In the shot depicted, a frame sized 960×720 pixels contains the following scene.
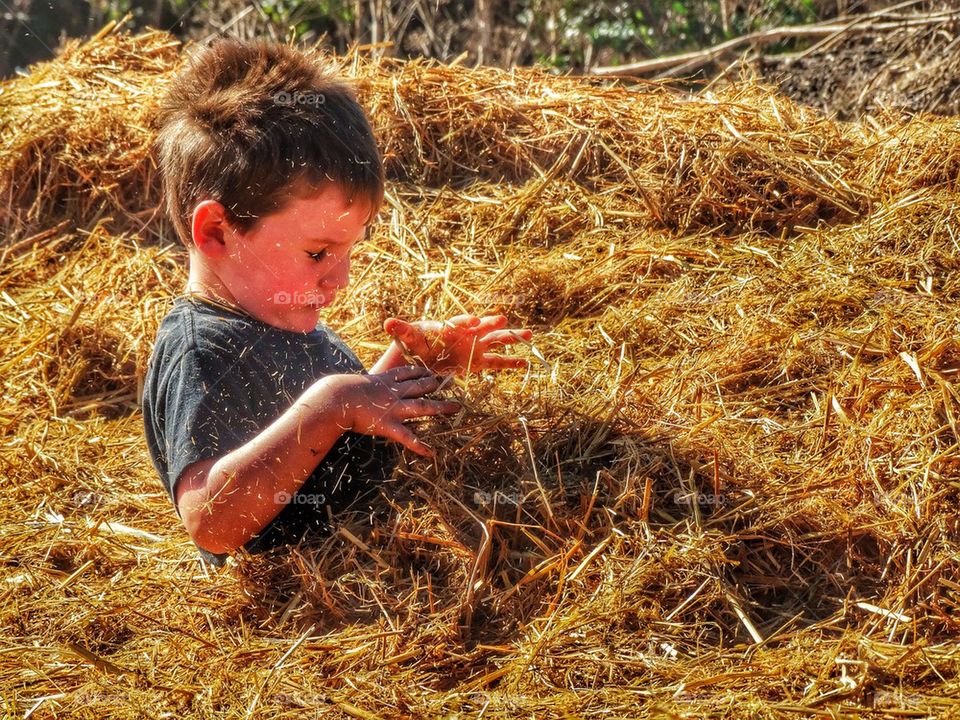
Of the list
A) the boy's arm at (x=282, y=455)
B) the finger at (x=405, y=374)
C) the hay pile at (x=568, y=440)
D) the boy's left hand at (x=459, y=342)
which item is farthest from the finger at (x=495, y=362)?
the boy's arm at (x=282, y=455)

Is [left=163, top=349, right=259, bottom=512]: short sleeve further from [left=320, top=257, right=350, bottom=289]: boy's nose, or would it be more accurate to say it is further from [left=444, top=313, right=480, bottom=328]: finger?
[left=444, top=313, right=480, bottom=328]: finger

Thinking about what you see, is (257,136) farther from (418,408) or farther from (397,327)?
(418,408)

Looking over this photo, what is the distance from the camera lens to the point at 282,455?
87.2 inches

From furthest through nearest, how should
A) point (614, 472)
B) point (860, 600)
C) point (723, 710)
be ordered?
1. point (614, 472)
2. point (860, 600)
3. point (723, 710)

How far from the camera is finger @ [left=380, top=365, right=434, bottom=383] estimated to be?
2.32 metres

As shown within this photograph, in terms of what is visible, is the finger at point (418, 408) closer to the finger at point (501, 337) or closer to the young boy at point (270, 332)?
the young boy at point (270, 332)

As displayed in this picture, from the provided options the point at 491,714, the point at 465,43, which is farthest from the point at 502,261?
the point at 465,43

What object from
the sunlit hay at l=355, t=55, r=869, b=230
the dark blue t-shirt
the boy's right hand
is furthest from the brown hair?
the sunlit hay at l=355, t=55, r=869, b=230

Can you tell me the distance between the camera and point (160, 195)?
158 inches

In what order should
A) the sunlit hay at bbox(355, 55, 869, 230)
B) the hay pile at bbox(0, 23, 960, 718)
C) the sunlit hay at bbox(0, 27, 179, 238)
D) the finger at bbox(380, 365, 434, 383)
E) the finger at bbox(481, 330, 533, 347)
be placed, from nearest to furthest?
the hay pile at bbox(0, 23, 960, 718), the finger at bbox(380, 365, 434, 383), the finger at bbox(481, 330, 533, 347), the sunlit hay at bbox(355, 55, 869, 230), the sunlit hay at bbox(0, 27, 179, 238)

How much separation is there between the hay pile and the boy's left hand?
12 centimetres

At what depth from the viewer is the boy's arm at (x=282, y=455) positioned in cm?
221

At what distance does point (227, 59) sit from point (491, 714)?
1.69 m

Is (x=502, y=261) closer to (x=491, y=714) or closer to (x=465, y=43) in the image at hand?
(x=491, y=714)
